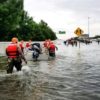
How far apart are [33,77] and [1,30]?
51274mm

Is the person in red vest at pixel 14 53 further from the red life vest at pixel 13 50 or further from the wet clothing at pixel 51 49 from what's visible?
the wet clothing at pixel 51 49

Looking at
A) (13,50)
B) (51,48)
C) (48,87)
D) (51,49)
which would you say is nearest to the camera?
(48,87)

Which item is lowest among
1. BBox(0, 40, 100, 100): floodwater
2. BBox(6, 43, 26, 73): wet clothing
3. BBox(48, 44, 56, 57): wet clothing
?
BBox(0, 40, 100, 100): floodwater

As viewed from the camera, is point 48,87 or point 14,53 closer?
point 48,87

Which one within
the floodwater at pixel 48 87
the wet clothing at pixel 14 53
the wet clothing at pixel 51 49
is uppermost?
the wet clothing at pixel 14 53

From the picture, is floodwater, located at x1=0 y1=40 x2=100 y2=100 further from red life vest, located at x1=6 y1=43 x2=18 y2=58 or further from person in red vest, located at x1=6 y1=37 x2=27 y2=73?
red life vest, located at x1=6 y1=43 x2=18 y2=58

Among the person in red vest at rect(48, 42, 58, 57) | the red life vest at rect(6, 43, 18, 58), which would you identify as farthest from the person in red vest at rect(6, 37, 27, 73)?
the person in red vest at rect(48, 42, 58, 57)

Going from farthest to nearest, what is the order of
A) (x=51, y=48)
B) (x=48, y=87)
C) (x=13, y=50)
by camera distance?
(x=51, y=48), (x=13, y=50), (x=48, y=87)

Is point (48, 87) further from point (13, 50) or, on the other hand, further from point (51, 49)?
point (51, 49)

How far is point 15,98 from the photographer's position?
1193 centimetres

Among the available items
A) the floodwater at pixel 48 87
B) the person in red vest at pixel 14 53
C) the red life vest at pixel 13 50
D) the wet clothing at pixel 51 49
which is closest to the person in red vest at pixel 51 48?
the wet clothing at pixel 51 49

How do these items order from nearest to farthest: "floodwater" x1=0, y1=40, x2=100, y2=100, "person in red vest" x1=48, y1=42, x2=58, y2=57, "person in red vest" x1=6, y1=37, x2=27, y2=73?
"floodwater" x1=0, y1=40, x2=100, y2=100, "person in red vest" x1=6, y1=37, x2=27, y2=73, "person in red vest" x1=48, y1=42, x2=58, y2=57

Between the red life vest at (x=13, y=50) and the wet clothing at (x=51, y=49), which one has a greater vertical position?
the red life vest at (x=13, y=50)

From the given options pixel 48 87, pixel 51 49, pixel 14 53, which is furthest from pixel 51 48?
pixel 48 87
